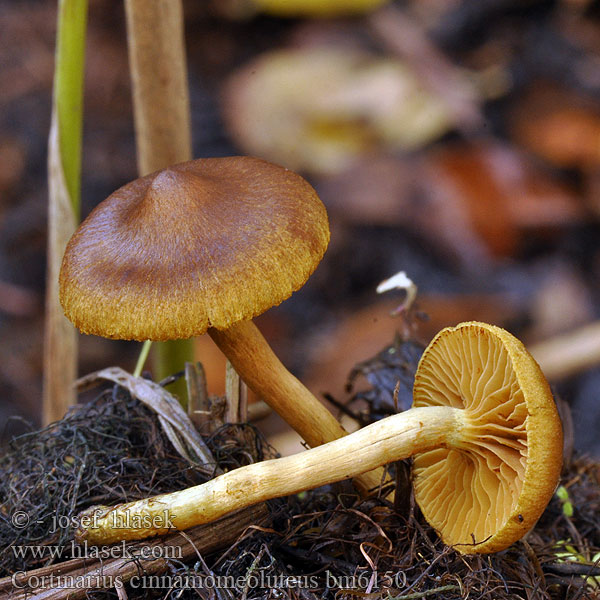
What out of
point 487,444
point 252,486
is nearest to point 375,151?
point 487,444

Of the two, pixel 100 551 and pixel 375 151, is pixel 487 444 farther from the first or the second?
pixel 375 151

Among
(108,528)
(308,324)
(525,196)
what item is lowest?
(308,324)

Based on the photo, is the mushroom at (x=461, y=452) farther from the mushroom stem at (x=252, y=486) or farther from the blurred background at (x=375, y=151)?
the blurred background at (x=375, y=151)

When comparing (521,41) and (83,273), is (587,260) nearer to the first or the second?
(521,41)

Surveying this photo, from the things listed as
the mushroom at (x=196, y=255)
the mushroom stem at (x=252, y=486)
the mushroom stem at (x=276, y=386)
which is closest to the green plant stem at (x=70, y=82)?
the mushroom at (x=196, y=255)

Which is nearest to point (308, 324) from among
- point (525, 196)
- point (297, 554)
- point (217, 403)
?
point (525, 196)

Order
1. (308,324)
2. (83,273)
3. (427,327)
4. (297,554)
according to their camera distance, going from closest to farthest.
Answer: (83,273) → (297,554) → (427,327) → (308,324)
